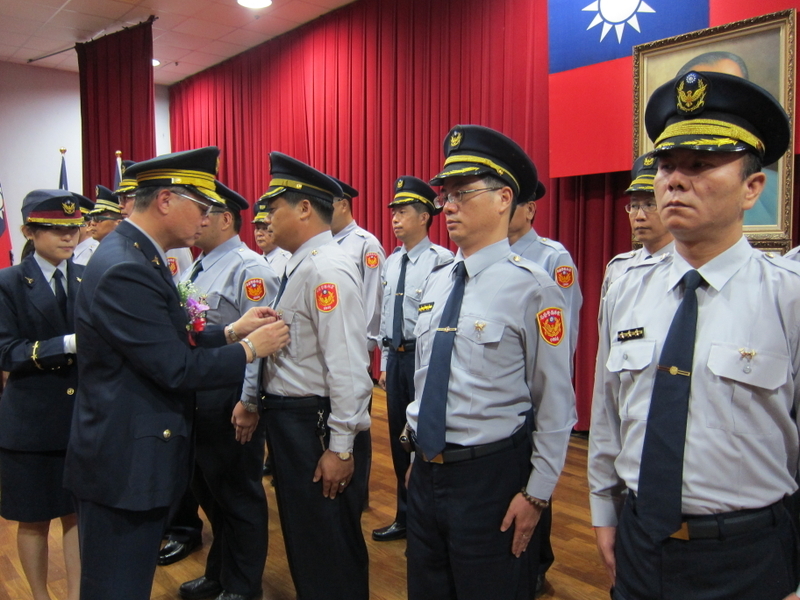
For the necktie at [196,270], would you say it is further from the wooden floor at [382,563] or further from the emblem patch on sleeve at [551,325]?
the emblem patch on sleeve at [551,325]

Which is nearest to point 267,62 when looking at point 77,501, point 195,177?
point 195,177

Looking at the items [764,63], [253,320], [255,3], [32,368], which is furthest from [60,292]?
[255,3]

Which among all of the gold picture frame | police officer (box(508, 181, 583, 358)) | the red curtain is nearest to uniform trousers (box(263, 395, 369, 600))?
police officer (box(508, 181, 583, 358))

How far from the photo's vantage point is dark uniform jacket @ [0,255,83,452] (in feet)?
6.67

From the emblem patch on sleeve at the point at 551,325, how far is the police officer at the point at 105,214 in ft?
10.8

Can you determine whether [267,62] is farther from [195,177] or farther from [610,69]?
[195,177]

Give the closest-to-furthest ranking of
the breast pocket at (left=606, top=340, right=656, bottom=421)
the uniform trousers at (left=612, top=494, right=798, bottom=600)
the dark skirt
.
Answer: the uniform trousers at (left=612, top=494, right=798, bottom=600), the breast pocket at (left=606, top=340, right=656, bottom=421), the dark skirt

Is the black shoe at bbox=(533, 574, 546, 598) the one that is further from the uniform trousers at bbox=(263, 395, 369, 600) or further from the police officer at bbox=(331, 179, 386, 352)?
the police officer at bbox=(331, 179, 386, 352)

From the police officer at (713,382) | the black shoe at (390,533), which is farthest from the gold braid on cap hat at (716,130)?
the black shoe at (390,533)

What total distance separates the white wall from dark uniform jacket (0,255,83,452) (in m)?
6.95

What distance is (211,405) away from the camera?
2309 millimetres

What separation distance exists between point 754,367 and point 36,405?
2164 millimetres

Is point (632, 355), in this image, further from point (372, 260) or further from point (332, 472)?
point (372, 260)

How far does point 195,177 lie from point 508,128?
3484 mm
